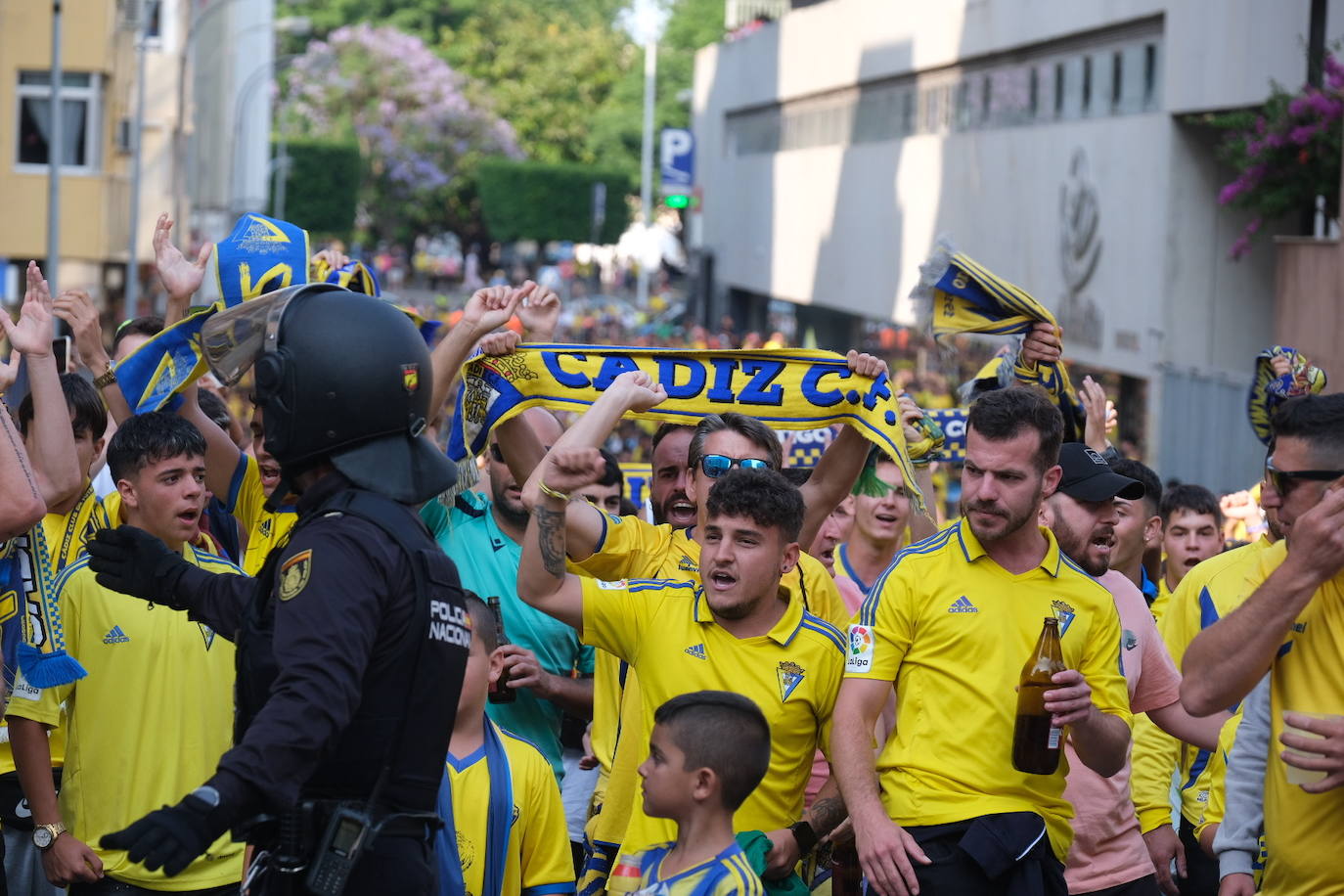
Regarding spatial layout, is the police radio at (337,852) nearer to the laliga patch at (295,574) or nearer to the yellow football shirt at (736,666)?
the laliga patch at (295,574)

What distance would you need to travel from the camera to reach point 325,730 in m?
3.85

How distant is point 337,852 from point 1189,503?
5.17m

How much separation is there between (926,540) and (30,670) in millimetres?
2569

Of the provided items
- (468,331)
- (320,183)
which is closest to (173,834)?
(468,331)

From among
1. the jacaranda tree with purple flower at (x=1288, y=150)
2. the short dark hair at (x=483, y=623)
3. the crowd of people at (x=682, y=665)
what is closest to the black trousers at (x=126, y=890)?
the crowd of people at (x=682, y=665)

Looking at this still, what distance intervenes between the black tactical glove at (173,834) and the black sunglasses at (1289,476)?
265 centimetres

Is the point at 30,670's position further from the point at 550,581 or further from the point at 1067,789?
the point at 1067,789

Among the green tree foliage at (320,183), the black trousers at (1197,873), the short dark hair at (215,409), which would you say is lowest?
the black trousers at (1197,873)

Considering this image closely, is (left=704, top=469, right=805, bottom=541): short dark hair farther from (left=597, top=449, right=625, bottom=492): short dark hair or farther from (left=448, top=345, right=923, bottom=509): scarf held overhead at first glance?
(left=597, top=449, right=625, bottom=492): short dark hair

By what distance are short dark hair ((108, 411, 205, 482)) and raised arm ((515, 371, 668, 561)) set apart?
1042mm

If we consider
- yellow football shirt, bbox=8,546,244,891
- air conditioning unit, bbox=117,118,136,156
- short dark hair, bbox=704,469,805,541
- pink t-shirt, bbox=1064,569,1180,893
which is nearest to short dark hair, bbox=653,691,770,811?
short dark hair, bbox=704,469,805,541

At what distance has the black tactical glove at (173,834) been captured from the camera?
3.55m

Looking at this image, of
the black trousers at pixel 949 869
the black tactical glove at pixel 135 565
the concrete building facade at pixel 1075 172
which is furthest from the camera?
the concrete building facade at pixel 1075 172

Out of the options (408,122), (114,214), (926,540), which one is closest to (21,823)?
(926,540)
